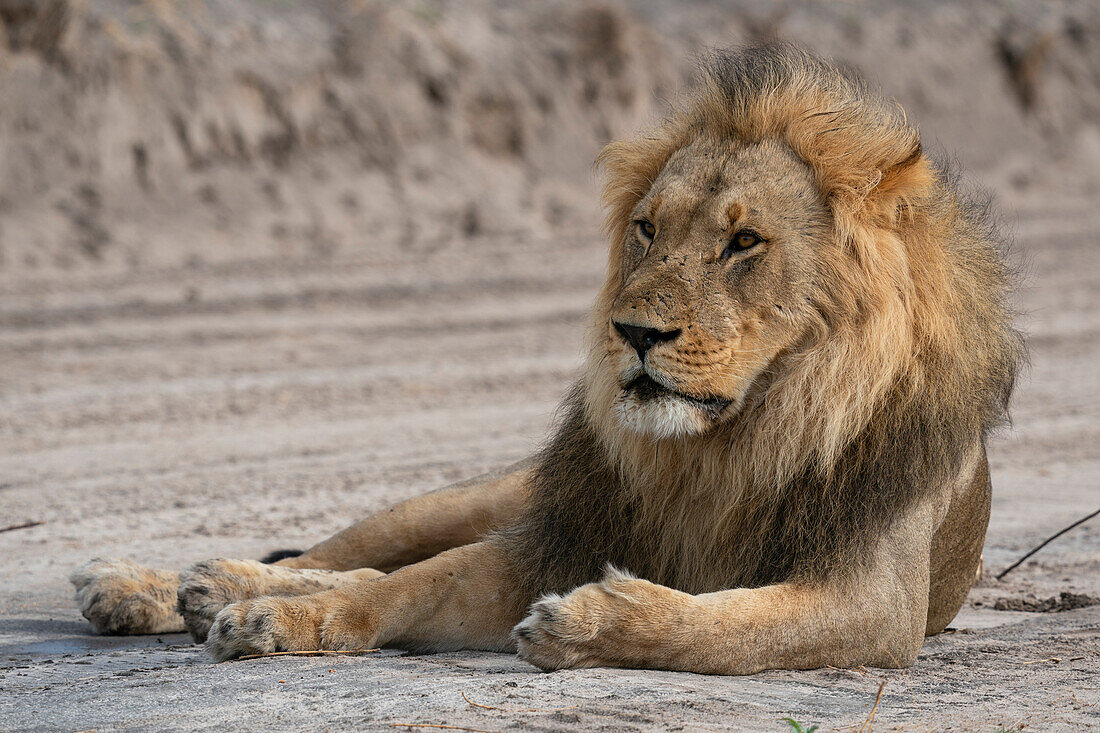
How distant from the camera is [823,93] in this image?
12.1 ft

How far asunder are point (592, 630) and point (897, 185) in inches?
57.6

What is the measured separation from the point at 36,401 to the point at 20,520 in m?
2.48

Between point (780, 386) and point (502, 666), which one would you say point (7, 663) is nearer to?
point (502, 666)

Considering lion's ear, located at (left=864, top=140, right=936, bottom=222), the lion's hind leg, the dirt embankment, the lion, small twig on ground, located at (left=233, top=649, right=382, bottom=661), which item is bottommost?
small twig on ground, located at (left=233, top=649, right=382, bottom=661)

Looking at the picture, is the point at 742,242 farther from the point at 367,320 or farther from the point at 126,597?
the point at 367,320

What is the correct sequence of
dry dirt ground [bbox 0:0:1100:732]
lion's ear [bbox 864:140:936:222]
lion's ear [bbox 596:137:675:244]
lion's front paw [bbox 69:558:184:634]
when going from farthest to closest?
lion's front paw [bbox 69:558:184:634]
lion's ear [bbox 596:137:675:244]
lion's ear [bbox 864:140:936:222]
dry dirt ground [bbox 0:0:1100:732]

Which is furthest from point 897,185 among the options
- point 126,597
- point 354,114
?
point 354,114

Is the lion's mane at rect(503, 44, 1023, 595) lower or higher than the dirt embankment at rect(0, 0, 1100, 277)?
lower

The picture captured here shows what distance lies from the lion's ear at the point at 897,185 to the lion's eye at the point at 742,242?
326mm

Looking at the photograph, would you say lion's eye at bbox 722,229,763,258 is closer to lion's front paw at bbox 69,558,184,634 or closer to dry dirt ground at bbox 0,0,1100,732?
dry dirt ground at bbox 0,0,1100,732

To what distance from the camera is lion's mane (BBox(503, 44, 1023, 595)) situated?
3.37 meters

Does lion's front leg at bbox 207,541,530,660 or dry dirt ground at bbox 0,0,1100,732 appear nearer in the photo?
dry dirt ground at bbox 0,0,1100,732

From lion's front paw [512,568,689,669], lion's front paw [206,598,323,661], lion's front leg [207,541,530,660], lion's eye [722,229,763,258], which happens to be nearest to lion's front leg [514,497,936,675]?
lion's front paw [512,568,689,669]

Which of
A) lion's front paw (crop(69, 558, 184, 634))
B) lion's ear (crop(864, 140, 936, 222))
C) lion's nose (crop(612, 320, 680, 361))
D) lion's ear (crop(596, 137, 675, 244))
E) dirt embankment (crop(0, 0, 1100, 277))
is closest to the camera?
lion's nose (crop(612, 320, 680, 361))
